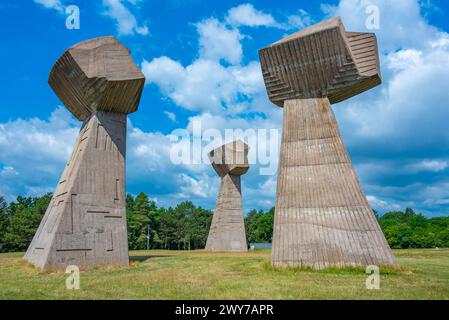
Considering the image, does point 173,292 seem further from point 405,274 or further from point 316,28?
point 316,28

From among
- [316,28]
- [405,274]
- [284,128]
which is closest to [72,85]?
[284,128]

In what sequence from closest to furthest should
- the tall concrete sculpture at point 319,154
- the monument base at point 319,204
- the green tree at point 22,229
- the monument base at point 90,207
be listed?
1. the monument base at point 319,204
2. the tall concrete sculpture at point 319,154
3. the monument base at point 90,207
4. the green tree at point 22,229

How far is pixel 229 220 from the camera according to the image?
3031 cm

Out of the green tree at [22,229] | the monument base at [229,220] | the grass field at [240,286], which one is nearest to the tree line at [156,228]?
the green tree at [22,229]

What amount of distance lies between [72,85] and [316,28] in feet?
34.1

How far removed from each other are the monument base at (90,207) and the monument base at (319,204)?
6668mm

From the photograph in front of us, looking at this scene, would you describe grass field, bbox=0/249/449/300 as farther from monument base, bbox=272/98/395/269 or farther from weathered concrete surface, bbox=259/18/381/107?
weathered concrete surface, bbox=259/18/381/107

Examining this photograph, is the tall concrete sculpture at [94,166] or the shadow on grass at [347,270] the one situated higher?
the tall concrete sculpture at [94,166]

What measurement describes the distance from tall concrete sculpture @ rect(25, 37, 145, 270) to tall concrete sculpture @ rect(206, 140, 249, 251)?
15809 millimetres

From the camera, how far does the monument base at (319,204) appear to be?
37.6ft

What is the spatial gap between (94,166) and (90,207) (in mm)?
1686

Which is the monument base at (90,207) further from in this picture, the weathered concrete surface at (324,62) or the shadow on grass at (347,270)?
the weathered concrete surface at (324,62)

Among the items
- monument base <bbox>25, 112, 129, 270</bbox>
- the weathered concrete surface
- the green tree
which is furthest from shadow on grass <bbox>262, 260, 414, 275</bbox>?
the green tree
